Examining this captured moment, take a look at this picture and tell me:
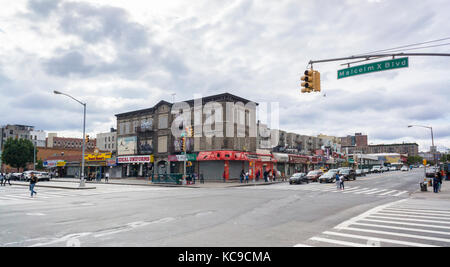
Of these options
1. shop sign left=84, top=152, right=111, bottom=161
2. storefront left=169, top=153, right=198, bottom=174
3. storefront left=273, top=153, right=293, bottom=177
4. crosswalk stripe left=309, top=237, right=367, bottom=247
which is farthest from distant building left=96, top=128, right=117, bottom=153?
crosswalk stripe left=309, top=237, right=367, bottom=247

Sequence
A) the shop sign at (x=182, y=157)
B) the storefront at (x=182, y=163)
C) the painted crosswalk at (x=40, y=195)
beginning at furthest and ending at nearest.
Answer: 1. the storefront at (x=182, y=163)
2. the shop sign at (x=182, y=157)
3. the painted crosswalk at (x=40, y=195)

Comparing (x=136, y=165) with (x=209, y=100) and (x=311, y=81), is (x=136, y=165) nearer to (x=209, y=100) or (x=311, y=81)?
(x=209, y=100)

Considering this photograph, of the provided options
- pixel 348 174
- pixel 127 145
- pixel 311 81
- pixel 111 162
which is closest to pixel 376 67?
pixel 311 81

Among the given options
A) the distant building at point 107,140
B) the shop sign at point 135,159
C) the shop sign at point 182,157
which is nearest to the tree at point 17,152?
the shop sign at point 135,159

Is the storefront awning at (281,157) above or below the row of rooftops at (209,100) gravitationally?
below

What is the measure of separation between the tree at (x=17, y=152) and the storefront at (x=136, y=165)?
114 ft

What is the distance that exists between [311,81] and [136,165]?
151 ft

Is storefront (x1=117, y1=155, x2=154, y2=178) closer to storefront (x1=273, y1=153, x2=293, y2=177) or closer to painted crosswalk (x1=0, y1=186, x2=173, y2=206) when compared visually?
storefront (x1=273, y1=153, x2=293, y2=177)

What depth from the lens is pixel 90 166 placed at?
62312mm

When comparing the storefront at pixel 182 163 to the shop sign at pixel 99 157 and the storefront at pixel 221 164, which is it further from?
the shop sign at pixel 99 157

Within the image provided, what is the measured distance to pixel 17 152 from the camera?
73125 mm

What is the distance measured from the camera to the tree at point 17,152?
238 ft

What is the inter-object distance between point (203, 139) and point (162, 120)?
951cm
